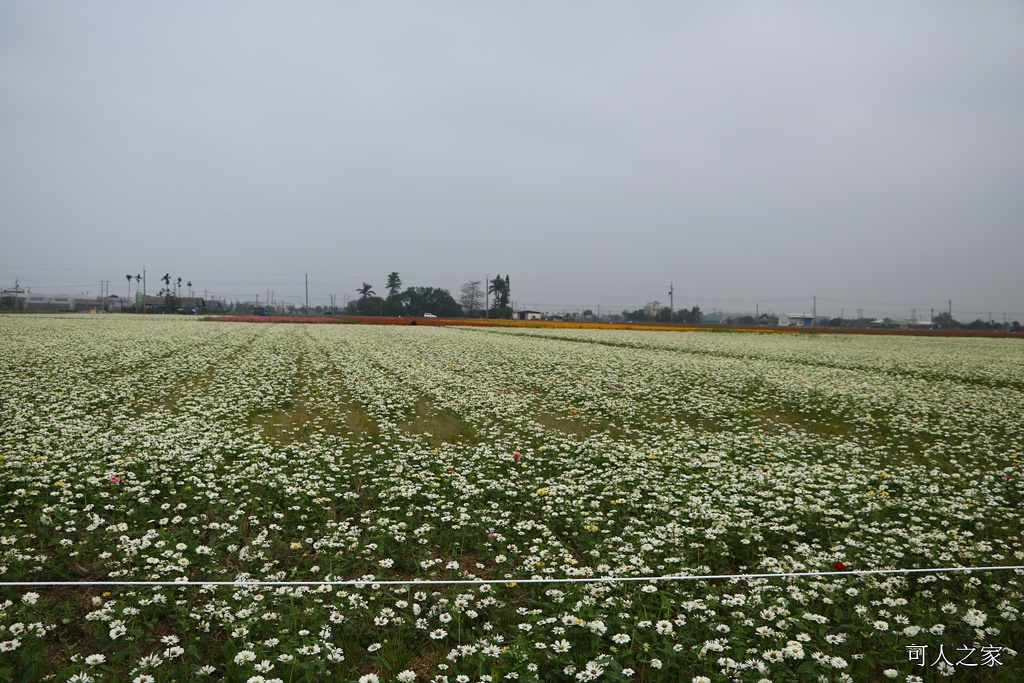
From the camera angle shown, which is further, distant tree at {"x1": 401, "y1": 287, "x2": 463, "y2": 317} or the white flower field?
distant tree at {"x1": 401, "y1": 287, "x2": 463, "y2": 317}

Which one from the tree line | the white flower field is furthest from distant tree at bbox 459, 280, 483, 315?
the white flower field

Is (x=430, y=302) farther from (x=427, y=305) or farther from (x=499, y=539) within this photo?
(x=499, y=539)

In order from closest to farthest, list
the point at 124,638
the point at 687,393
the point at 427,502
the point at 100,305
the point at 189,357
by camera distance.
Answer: the point at 124,638 → the point at 427,502 → the point at 687,393 → the point at 189,357 → the point at 100,305

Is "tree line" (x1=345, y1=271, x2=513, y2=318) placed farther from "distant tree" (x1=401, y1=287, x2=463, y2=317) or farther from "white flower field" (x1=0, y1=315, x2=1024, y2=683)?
"white flower field" (x1=0, y1=315, x2=1024, y2=683)

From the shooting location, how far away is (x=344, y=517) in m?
5.75

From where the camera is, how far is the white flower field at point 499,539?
3.51 metres

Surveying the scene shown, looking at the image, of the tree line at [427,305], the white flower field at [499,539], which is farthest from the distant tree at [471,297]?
the white flower field at [499,539]

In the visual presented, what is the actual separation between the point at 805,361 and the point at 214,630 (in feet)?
80.8

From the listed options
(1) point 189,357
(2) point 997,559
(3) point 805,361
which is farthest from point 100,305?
(2) point 997,559

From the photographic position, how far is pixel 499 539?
17.3ft

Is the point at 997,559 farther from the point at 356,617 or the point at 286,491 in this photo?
the point at 286,491

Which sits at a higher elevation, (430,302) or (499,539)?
(430,302)

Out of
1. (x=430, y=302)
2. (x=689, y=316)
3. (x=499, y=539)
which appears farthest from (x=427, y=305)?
(x=499, y=539)

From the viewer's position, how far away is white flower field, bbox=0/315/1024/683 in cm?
351
